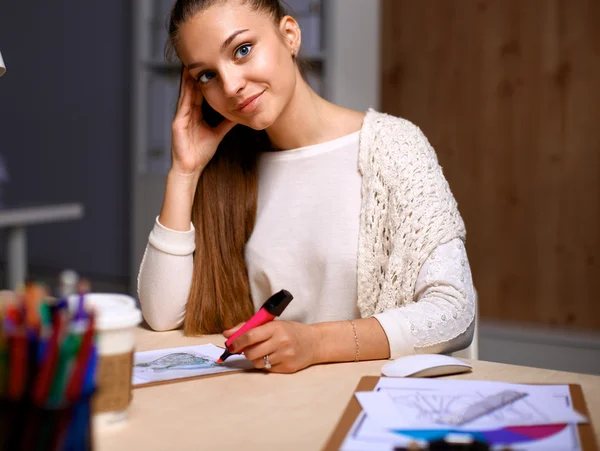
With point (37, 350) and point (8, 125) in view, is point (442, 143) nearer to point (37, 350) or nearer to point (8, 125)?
point (8, 125)

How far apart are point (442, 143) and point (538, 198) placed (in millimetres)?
463

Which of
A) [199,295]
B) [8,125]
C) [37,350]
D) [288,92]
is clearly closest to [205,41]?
[288,92]

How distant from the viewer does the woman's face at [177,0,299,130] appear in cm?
139

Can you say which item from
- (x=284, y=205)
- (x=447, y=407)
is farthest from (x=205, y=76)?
(x=447, y=407)

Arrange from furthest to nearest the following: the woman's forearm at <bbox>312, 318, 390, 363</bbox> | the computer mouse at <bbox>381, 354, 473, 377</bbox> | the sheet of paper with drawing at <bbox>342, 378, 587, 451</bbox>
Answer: the woman's forearm at <bbox>312, 318, 390, 363</bbox> → the computer mouse at <bbox>381, 354, 473, 377</bbox> → the sheet of paper with drawing at <bbox>342, 378, 587, 451</bbox>

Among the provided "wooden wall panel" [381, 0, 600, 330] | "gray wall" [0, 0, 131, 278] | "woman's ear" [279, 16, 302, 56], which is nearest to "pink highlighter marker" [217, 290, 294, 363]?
"woman's ear" [279, 16, 302, 56]

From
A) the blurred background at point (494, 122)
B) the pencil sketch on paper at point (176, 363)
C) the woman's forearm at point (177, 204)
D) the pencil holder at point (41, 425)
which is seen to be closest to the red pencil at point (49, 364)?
the pencil holder at point (41, 425)

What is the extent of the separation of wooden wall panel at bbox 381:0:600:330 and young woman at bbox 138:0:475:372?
170 cm

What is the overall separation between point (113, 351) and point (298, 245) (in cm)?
79

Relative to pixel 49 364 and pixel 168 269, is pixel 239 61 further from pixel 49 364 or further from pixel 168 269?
pixel 49 364

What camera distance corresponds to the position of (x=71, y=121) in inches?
162

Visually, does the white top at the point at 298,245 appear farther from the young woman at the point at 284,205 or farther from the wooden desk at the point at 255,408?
the wooden desk at the point at 255,408

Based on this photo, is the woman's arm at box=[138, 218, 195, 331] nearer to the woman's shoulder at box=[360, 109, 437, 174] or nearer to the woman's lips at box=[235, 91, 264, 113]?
the woman's lips at box=[235, 91, 264, 113]

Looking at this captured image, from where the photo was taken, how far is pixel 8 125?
4.31 m
